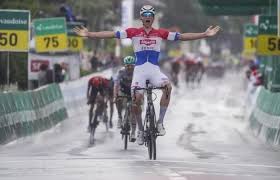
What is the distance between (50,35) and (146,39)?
18.7 meters

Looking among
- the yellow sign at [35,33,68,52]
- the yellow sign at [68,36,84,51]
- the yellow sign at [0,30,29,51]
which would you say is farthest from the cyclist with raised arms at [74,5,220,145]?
the yellow sign at [68,36,84,51]

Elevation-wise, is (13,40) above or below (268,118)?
above

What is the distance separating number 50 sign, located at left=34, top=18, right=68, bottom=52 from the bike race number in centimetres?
729

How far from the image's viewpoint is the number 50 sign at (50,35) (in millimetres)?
37138

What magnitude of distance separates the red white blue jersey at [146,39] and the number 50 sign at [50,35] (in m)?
18.0

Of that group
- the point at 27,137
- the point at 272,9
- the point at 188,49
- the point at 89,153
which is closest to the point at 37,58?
the point at 272,9

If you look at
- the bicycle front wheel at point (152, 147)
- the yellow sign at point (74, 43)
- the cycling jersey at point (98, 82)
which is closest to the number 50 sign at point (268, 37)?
the cycling jersey at point (98, 82)

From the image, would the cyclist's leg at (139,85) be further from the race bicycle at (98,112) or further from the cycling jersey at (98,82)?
the cycling jersey at (98,82)

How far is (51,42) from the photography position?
37.4 metres

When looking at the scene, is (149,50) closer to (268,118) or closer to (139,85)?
(139,85)

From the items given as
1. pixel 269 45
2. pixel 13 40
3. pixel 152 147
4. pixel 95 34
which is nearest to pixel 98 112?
pixel 13 40

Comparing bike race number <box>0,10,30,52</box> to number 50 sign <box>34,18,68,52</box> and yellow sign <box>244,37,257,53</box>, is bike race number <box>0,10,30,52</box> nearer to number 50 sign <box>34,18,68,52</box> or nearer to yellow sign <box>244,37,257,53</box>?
number 50 sign <box>34,18,68,52</box>

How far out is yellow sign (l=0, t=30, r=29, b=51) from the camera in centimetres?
2933

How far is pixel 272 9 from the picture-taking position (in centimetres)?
4106
